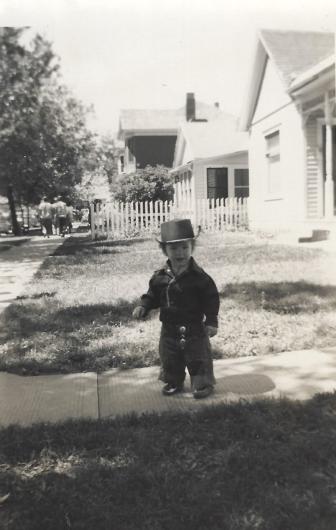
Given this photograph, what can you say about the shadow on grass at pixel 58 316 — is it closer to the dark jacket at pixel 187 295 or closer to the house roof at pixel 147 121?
the dark jacket at pixel 187 295

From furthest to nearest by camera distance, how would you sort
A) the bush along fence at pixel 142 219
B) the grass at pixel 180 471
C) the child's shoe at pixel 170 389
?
the bush along fence at pixel 142 219 → the child's shoe at pixel 170 389 → the grass at pixel 180 471

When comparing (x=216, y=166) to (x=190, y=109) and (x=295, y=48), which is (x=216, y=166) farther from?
(x=190, y=109)

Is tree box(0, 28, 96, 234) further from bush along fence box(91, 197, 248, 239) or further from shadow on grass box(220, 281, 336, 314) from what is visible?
shadow on grass box(220, 281, 336, 314)

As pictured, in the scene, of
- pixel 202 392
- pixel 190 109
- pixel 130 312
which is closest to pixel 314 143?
pixel 130 312

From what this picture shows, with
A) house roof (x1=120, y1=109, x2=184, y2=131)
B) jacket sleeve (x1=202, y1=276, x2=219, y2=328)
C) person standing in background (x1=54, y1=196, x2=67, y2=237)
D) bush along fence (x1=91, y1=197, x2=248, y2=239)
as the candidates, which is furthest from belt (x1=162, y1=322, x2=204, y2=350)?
house roof (x1=120, y1=109, x2=184, y2=131)

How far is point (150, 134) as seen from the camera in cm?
3328

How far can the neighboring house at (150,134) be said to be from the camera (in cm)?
3253

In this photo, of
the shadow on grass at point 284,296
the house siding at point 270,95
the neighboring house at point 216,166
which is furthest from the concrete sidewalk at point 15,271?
the neighboring house at point 216,166

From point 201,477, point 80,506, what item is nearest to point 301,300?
point 201,477

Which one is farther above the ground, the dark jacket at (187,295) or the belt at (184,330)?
the dark jacket at (187,295)

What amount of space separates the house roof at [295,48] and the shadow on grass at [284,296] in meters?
7.87

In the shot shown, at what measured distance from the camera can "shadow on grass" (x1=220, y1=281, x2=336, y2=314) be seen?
5.74 meters

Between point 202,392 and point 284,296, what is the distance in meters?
3.02

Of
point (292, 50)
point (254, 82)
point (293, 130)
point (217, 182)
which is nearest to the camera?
point (293, 130)
